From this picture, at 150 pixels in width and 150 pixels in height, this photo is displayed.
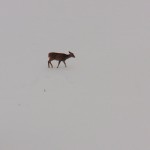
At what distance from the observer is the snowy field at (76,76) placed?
24.9 feet

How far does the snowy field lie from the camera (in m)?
7.60

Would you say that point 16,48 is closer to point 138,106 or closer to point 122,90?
point 122,90

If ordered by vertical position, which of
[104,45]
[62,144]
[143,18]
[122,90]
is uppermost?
[143,18]

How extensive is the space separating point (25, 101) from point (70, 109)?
128 centimetres

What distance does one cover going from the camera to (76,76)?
11.4 m

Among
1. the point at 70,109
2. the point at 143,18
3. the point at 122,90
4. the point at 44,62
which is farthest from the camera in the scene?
the point at 143,18

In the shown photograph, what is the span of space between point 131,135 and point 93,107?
5.27 ft

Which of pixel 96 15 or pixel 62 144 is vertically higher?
pixel 96 15

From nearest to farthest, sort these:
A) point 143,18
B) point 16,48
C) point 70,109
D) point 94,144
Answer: point 94,144, point 70,109, point 16,48, point 143,18

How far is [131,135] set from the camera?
7.57 meters

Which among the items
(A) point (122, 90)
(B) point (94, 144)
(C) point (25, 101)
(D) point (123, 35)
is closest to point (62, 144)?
(B) point (94, 144)

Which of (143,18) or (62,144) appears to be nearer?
(62,144)

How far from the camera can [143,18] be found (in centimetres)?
1875

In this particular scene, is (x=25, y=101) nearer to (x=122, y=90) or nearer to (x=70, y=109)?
(x=70, y=109)
